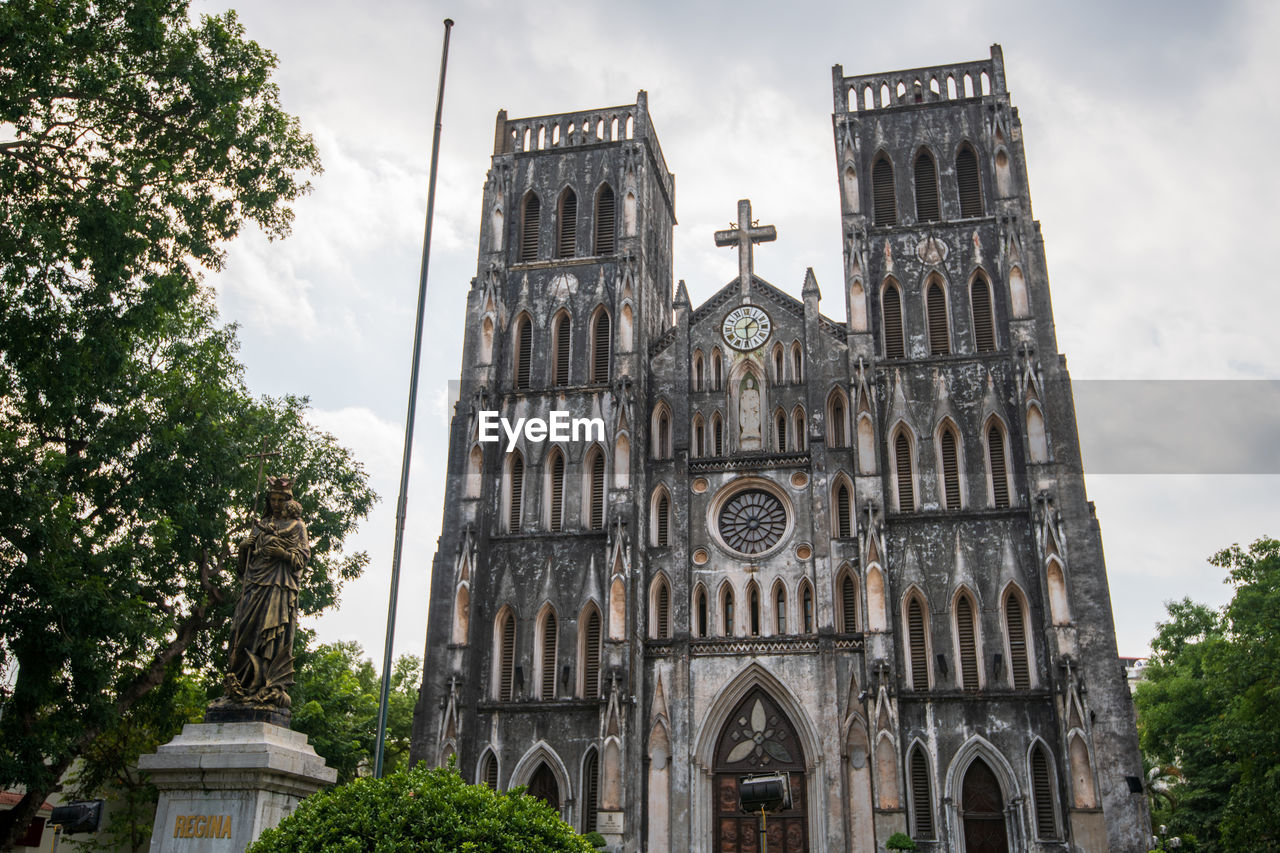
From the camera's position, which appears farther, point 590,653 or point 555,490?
point 555,490

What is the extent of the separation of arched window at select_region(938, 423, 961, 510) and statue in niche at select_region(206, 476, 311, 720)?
65.7 feet

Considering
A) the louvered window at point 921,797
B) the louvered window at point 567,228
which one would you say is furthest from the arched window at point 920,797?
the louvered window at point 567,228

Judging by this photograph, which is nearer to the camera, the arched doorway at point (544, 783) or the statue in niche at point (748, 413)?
the arched doorway at point (544, 783)

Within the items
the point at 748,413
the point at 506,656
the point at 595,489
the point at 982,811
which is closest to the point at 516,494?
the point at 595,489

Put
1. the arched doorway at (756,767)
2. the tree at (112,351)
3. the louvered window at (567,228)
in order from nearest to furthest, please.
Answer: the tree at (112,351) → the arched doorway at (756,767) → the louvered window at (567,228)

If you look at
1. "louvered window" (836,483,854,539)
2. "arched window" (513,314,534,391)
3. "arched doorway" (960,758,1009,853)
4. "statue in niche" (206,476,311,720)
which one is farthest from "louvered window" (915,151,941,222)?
"statue in niche" (206,476,311,720)

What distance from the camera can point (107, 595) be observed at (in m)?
19.1

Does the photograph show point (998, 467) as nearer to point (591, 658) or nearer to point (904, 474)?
point (904, 474)

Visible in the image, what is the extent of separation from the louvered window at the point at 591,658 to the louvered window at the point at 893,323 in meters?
10.2

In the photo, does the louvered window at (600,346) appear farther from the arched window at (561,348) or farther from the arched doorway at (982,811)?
the arched doorway at (982,811)

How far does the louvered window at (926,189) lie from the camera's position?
102 feet

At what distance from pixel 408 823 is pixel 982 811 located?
19.2 meters

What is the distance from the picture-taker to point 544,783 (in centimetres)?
2734

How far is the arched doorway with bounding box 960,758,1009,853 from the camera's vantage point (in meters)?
24.8
